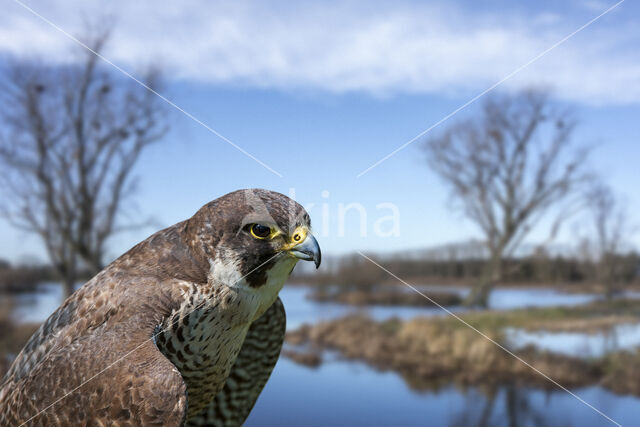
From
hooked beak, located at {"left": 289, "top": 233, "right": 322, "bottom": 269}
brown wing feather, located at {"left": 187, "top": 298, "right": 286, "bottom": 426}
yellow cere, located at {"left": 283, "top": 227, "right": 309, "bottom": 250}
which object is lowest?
brown wing feather, located at {"left": 187, "top": 298, "right": 286, "bottom": 426}

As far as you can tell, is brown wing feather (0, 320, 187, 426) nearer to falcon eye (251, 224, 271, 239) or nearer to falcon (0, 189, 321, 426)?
falcon (0, 189, 321, 426)

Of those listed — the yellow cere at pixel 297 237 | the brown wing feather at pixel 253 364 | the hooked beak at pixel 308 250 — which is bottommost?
the brown wing feather at pixel 253 364

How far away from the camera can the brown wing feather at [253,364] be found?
2459 millimetres

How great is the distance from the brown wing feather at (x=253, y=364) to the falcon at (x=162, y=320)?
402 mm

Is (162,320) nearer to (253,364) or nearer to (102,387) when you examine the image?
(102,387)

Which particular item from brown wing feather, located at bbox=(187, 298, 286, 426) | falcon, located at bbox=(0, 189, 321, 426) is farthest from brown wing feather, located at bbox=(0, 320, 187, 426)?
brown wing feather, located at bbox=(187, 298, 286, 426)

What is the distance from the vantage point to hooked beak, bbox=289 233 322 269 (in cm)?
182

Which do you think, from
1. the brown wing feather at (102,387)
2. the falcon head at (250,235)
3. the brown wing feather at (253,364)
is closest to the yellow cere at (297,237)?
the falcon head at (250,235)

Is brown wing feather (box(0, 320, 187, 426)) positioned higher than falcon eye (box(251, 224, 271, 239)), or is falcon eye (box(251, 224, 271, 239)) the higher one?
falcon eye (box(251, 224, 271, 239))

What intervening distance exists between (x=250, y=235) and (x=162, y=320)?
416 mm

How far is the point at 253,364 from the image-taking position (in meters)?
2.52

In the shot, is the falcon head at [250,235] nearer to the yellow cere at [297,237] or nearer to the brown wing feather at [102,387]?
the yellow cere at [297,237]

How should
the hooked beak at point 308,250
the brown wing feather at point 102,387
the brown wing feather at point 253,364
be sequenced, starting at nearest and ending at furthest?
the brown wing feather at point 102,387 < the hooked beak at point 308,250 < the brown wing feather at point 253,364

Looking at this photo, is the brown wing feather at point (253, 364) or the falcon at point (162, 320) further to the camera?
the brown wing feather at point (253, 364)
